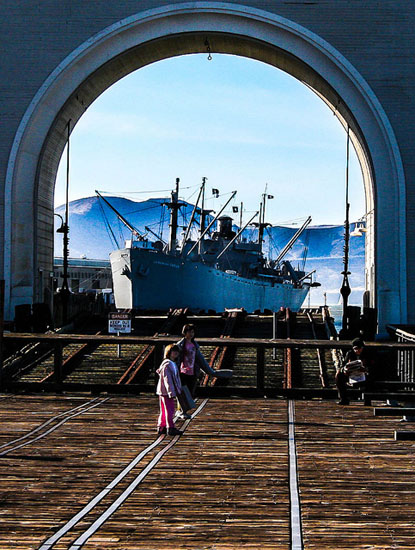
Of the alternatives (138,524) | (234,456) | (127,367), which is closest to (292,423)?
(234,456)

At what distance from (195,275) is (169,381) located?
151 feet

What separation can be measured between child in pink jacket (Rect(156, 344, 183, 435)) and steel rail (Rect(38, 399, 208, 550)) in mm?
383

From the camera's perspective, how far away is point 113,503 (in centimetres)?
781

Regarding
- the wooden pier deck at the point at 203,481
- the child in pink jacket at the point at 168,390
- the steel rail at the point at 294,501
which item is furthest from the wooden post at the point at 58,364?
the steel rail at the point at 294,501

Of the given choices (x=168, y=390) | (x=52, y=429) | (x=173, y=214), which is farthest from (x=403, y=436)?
(x=173, y=214)

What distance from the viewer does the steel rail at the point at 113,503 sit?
6.61 m

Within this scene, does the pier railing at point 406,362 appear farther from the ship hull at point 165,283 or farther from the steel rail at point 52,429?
the ship hull at point 165,283

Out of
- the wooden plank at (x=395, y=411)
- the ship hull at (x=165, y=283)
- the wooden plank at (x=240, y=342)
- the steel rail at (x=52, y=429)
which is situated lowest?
the steel rail at (x=52, y=429)

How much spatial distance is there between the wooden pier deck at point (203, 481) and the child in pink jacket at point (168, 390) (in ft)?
0.75

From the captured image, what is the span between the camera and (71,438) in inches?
451

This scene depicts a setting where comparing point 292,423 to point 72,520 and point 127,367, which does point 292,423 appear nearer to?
point 72,520

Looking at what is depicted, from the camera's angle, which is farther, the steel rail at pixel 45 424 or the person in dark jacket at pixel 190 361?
the person in dark jacket at pixel 190 361

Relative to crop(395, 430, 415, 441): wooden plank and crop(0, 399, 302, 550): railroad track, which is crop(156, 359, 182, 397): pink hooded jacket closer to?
crop(0, 399, 302, 550): railroad track

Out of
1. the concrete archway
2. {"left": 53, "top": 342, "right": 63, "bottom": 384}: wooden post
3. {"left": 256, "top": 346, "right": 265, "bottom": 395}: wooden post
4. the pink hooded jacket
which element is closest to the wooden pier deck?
the pink hooded jacket
